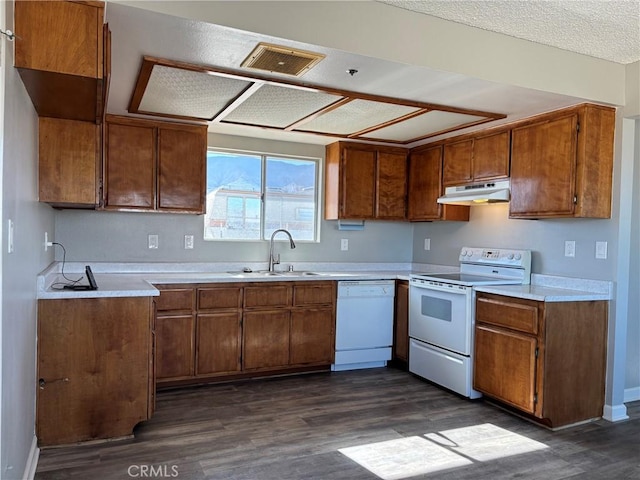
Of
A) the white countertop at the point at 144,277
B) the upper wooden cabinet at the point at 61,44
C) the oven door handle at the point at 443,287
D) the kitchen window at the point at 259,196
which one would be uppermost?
the upper wooden cabinet at the point at 61,44

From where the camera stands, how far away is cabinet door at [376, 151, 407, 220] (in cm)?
488

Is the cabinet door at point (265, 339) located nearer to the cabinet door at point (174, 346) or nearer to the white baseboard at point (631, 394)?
the cabinet door at point (174, 346)

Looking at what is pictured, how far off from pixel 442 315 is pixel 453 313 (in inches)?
5.6

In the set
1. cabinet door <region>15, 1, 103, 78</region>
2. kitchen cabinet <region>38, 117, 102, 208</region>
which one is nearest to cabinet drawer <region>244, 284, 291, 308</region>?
kitchen cabinet <region>38, 117, 102, 208</region>

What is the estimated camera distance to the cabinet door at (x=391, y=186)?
488 cm

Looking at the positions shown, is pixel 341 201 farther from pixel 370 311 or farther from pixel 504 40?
pixel 504 40

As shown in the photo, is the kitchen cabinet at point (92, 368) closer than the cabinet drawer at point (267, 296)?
Yes

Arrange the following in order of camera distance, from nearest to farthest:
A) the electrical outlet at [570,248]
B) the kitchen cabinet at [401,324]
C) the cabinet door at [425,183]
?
1. the electrical outlet at [570,248]
2. the kitchen cabinet at [401,324]
3. the cabinet door at [425,183]

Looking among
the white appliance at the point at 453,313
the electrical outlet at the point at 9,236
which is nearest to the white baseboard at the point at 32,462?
the electrical outlet at the point at 9,236

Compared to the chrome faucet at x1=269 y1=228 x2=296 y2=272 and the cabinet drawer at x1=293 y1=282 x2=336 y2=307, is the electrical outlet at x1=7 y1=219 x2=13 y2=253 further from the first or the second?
the chrome faucet at x1=269 y1=228 x2=296 y2=272

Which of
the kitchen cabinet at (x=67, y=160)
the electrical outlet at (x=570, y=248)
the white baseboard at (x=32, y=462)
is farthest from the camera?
the electrical outlet at (x=570, y=248)

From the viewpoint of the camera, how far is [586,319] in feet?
10.7

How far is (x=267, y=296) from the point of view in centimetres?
405

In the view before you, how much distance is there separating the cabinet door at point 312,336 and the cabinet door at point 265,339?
0.07 meters
